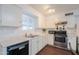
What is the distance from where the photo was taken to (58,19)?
66.6 inches

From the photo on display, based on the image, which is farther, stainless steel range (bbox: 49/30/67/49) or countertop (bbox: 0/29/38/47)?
stainless steel range (bbox: 49/30/67/49)

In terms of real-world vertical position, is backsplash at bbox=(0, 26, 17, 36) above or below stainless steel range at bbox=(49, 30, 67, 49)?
above

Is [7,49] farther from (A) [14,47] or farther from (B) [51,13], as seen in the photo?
(B) [51,13]

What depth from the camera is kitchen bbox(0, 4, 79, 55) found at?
1.61 m

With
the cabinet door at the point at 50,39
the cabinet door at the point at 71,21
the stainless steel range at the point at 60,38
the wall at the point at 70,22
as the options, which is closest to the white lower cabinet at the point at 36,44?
the cabinet door at the point at 50,39

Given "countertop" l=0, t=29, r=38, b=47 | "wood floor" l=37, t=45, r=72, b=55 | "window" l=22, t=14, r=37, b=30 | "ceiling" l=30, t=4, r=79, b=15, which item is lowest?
"wood floor" l=37, t=45, r=72, b=55

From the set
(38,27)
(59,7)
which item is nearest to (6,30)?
(38,27)

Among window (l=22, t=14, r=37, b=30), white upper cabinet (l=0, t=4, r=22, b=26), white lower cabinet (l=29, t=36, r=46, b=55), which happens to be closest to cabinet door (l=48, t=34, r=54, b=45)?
white lower cabinet (l=29, t=36, r=46, b=55)

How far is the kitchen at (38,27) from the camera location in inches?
63.3

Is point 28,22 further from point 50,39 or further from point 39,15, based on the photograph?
point 50,39

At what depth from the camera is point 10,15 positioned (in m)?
1.64

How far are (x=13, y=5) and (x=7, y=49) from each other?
72cm

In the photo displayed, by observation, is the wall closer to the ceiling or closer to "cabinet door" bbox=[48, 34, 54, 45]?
the ceiling

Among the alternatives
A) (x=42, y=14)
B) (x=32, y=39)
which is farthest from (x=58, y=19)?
(x=32, y=39)
